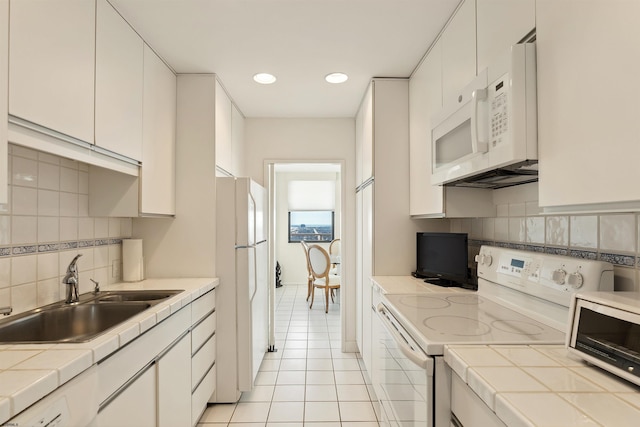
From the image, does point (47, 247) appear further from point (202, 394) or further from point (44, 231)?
point (202, 394)

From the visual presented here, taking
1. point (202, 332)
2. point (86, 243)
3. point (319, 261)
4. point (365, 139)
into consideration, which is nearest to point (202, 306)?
point (202, 332)

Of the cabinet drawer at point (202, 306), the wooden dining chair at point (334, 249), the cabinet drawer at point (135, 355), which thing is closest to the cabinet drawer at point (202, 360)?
the cabinet drawer at point (202, 306)

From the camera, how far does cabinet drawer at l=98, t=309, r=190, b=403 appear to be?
1.15 metres

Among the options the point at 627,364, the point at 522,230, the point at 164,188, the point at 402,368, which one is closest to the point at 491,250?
the point at 522,230

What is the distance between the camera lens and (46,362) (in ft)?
3.14

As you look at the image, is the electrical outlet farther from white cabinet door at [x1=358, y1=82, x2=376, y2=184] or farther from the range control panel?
the range control panel

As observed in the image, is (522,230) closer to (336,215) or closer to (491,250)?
(491,250)

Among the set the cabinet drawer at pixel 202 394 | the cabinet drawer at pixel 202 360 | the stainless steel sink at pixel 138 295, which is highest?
the stainless steel sink at pixel 138 295

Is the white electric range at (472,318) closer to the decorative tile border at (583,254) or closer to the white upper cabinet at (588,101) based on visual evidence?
the decorative tile border at (583,254)

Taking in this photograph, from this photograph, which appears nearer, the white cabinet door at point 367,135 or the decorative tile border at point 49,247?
the decorative tile border at point 49,247

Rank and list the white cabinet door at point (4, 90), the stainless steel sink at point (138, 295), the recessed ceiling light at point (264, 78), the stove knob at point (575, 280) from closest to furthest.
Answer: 1. the white cabinet door at point (4, 90)
2. the stove knob at point (575, 280)
3. the stainless steel sink at point (138, 295)
4. the recessed ceiling light at point (264, 78)

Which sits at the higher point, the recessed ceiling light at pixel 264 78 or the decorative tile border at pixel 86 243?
the recessed ceiling light at pixel 264 78

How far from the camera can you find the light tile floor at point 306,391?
7.18ft

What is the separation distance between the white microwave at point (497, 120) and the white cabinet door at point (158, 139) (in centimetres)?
171
